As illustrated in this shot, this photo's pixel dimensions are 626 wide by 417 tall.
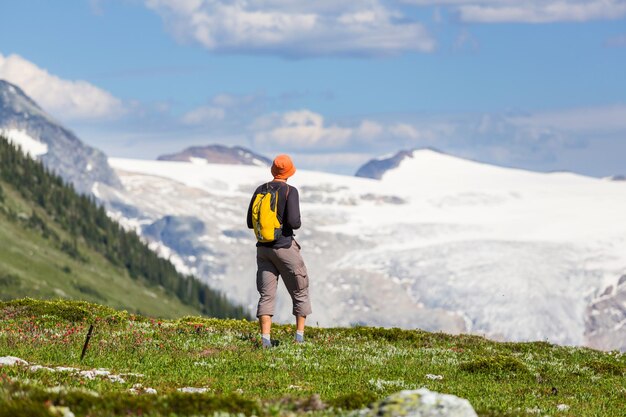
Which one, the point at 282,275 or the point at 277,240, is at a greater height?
the point at 277,240

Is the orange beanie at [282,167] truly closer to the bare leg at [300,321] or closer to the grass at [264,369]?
the bare leg at [300,321]

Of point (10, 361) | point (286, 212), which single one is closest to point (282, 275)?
point (286, 212)

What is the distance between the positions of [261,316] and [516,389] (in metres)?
7.69

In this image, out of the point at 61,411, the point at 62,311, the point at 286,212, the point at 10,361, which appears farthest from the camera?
the point at 62,311

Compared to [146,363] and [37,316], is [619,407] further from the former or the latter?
[37,316]

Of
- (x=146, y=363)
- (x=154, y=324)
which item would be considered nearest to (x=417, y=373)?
(x=146, y=363)

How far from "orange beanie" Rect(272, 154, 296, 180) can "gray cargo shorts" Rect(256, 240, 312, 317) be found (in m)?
1.73

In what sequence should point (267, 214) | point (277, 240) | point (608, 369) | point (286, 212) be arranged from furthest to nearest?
point (608, 369), point (277, 240), point (286, 212), point (267, 214)

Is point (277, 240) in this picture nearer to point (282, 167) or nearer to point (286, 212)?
point (286, 212)

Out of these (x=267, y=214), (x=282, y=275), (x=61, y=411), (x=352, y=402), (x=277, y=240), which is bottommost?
(x=61, y=411)

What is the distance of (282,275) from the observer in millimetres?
25594

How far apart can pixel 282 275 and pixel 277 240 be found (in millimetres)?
969

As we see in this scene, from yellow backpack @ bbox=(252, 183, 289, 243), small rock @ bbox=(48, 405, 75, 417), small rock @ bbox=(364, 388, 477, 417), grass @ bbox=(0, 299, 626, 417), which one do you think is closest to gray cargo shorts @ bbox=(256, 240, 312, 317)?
yellow backpack @ bbox=(252, 183, 289, 243)

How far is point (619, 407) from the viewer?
1922cm
